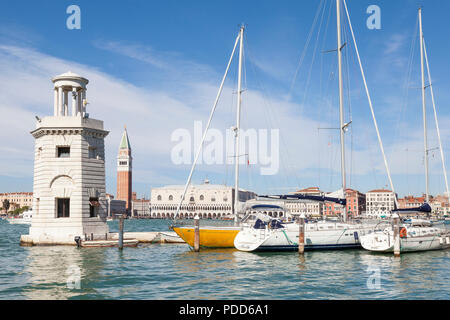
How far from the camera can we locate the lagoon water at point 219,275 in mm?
17344

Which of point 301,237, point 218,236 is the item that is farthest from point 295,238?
point 218,236

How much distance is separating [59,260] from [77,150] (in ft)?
34.1

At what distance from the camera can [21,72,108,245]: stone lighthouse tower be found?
1328 inches

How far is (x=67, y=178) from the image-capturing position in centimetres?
3412

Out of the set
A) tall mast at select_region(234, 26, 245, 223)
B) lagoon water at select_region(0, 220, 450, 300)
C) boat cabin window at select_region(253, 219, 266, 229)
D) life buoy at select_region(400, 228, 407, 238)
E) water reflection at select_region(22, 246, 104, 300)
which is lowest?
lagoon water at select_region(0, 220, 450, 300)

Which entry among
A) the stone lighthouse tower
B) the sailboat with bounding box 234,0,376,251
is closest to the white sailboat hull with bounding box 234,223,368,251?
the sailboat with bounding box 234,0,376,251

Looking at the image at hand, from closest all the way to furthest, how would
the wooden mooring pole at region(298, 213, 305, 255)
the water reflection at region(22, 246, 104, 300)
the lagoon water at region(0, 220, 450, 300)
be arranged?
the lagoon water at region(0, 220, 450, 300) → the water reflection at region(22, 246, 104, 300) → the wooden mooring pole at region(298, 213, 305, 255)

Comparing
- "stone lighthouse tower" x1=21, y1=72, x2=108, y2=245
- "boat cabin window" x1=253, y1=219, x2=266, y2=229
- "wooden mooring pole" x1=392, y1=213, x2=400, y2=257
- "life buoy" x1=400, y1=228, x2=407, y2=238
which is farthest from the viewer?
"stone lighthouse tower" x1=21, y1=72, x2=108, y2=245

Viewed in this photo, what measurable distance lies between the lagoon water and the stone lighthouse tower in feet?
8.71

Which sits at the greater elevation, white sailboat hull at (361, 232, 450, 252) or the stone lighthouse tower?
the stone lighthouse tower

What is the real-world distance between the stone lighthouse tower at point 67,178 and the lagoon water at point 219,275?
2655 millimetres

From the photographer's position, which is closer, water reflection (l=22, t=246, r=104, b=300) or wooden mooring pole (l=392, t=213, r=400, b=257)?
water reflection (l=22, t=246, r=104, b=300)

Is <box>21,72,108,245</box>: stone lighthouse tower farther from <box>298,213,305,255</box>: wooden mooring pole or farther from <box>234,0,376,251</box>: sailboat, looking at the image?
<box>298,213,305,255</box>: wooden mooring pole

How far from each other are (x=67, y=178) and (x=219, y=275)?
1804 cm
